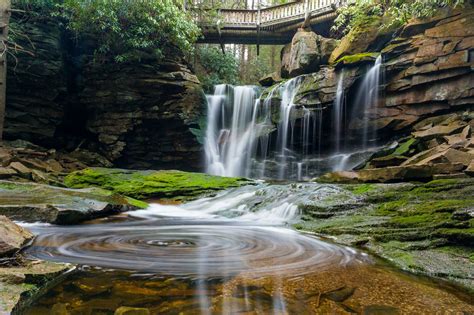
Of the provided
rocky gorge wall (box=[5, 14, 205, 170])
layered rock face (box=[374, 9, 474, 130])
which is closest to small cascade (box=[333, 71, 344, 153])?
layered rock face (box=[374, 9, 474, 130])

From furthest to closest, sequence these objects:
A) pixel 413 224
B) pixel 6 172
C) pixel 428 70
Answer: pixel 428 70
pixel 6 172
pixel 413 224

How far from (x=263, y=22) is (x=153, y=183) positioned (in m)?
13.6

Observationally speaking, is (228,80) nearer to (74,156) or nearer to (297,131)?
(297,131)

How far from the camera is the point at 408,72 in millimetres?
12781

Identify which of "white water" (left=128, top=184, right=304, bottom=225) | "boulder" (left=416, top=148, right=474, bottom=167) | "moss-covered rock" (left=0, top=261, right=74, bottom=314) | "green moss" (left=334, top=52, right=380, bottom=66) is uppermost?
"green moss" (left=334, top=52, right=380, bottom=66)

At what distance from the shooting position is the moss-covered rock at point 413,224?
3.85 metres

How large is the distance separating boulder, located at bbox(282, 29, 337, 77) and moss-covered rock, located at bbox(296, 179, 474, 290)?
10.5 m

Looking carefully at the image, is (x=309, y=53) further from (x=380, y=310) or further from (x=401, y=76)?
(x=380, y=310)

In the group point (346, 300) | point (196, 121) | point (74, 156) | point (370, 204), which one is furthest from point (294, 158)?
point (346, 300)

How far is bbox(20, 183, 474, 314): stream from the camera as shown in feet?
8.41

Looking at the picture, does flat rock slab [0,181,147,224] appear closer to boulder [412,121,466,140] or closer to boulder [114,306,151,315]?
boulder [114,306,151,315]

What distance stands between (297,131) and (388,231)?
32.8 ft

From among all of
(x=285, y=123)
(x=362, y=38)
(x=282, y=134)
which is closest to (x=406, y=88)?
(x=362, y=38)

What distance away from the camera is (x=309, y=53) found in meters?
16.6
